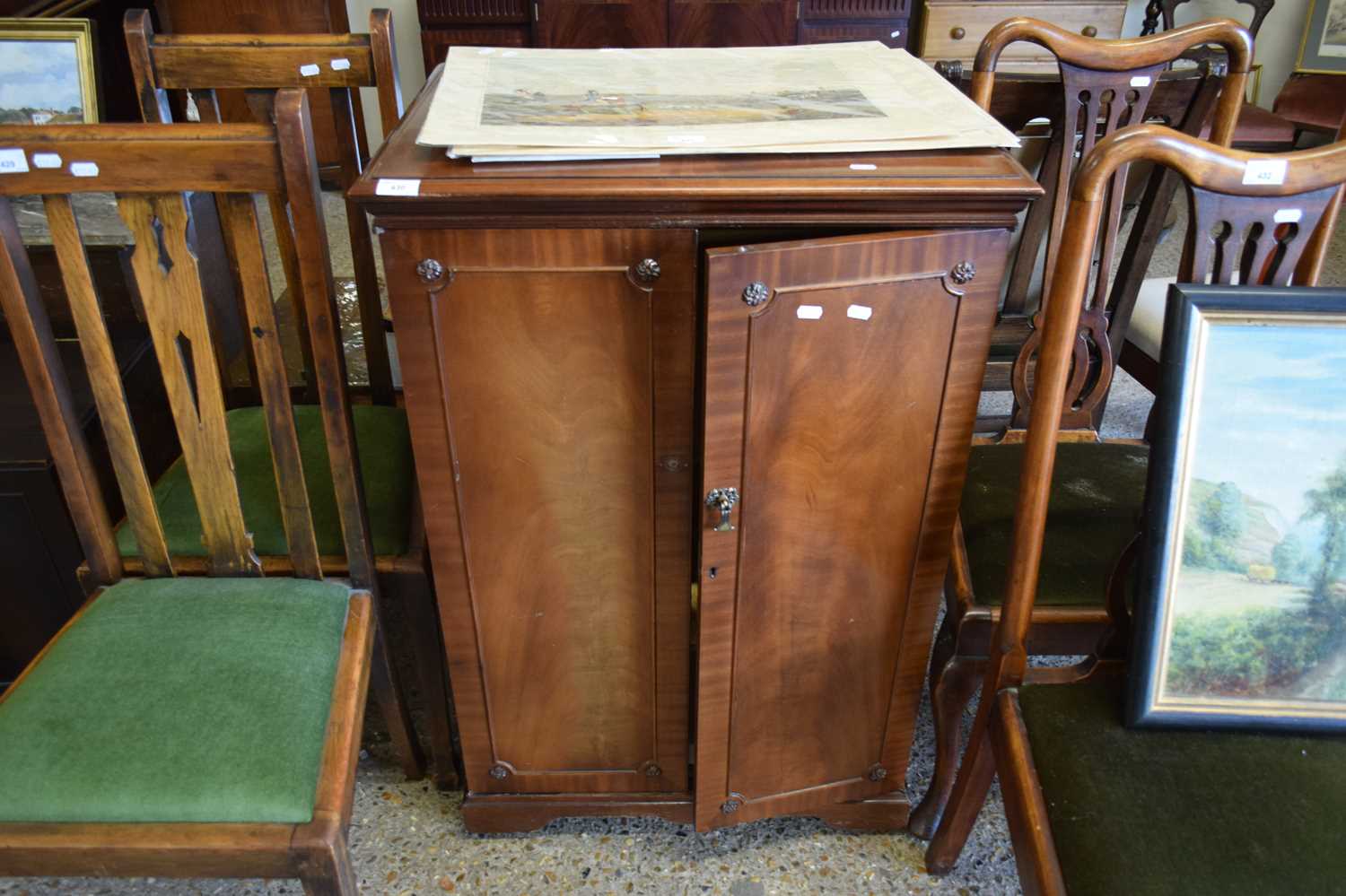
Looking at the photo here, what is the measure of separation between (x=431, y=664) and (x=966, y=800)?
75cm

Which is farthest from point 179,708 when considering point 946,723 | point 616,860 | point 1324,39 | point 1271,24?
point 1271,24

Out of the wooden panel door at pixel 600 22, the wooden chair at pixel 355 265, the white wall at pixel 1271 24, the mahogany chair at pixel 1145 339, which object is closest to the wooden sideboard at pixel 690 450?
the wooden chair at pixel 355 265

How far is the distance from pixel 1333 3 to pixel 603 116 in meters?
4.08

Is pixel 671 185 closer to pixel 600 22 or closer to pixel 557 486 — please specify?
pixel 557 486

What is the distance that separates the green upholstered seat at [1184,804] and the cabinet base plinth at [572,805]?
1.80 ft

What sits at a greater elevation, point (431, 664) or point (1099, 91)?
point (1099, 91)

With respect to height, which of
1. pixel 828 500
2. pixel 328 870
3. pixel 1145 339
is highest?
pixel 828 500

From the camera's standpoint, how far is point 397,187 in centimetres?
86

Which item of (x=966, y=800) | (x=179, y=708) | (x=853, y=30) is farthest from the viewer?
(x=853, y=30)

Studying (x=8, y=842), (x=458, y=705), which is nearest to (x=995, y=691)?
(x=458, y=705)

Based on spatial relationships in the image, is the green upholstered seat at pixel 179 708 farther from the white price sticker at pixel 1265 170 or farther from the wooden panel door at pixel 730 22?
the wooden panel door at pixel 730 22

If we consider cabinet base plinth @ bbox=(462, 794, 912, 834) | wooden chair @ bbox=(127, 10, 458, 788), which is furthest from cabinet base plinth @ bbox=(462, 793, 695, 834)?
wooden chair @ bbox=(127, 10, 458, 788)

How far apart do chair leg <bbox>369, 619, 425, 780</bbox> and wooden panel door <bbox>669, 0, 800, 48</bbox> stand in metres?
2.71

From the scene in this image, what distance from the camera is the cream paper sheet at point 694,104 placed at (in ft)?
3.01
